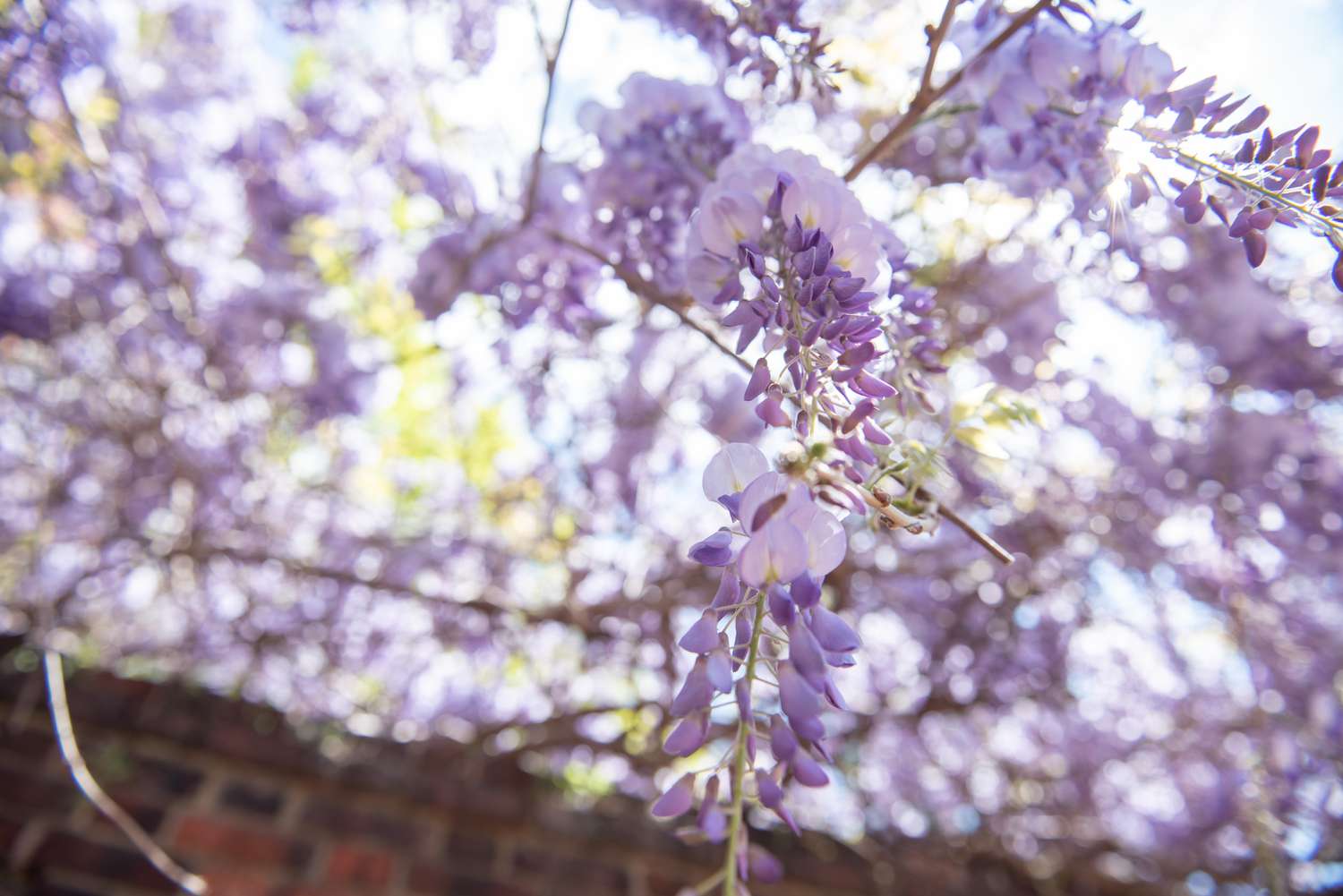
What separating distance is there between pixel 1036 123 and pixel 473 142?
5.47ft

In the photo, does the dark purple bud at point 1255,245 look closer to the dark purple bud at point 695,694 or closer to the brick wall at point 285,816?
the dark purple bud at point 695,694

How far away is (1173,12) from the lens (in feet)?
4.23

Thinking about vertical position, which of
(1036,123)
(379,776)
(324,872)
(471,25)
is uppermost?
(471,25)

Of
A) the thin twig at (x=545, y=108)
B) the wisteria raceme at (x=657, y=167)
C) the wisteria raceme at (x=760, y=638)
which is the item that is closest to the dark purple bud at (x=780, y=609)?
the wisteria raceme at (x=760, y=638)

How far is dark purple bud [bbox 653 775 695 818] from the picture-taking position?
53 centimetres

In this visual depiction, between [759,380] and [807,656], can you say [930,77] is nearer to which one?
[759,380]

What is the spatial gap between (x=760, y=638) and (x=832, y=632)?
58mm

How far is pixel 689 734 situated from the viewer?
544 mm

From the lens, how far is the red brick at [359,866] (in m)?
1.57

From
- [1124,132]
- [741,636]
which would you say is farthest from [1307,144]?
[741,636]

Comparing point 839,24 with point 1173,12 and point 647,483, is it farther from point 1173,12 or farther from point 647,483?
point 647,483

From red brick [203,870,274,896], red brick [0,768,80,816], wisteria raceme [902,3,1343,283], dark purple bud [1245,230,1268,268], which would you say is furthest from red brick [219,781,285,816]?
dark purple bud [1245,230,1268,268]

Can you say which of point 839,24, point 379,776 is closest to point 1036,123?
point 839,24

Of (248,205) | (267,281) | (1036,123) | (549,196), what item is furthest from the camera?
(248,205)
